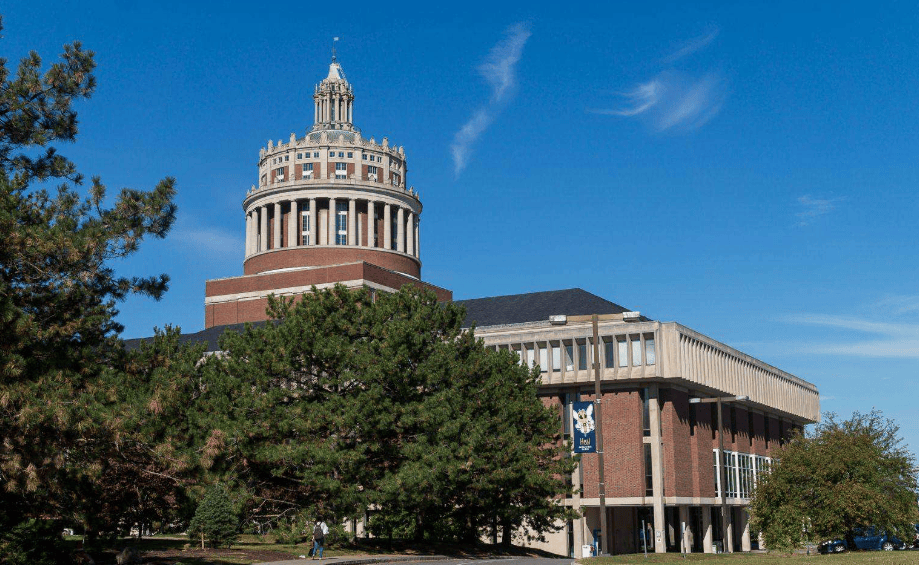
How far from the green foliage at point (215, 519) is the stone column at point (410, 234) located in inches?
2748

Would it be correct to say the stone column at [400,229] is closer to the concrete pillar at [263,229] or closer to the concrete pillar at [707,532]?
the concrete pillar at [263,229]

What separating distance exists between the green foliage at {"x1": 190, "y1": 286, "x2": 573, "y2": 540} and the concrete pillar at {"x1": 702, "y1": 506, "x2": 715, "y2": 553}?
30.1m

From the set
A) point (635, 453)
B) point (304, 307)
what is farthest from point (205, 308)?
point (304, 307)

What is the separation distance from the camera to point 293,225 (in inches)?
4060

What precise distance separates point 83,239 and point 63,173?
10.0 ft

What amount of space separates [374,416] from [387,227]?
6287cm

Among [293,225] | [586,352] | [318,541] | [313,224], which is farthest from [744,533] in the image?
[318,541]

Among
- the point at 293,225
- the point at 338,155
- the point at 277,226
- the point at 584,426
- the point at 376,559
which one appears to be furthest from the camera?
the point at 338,155

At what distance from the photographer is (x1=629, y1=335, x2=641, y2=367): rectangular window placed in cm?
7088

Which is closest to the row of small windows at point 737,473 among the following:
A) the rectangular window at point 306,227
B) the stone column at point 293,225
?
the rectangular window at point 306,227

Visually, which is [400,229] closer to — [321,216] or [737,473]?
[321,216]

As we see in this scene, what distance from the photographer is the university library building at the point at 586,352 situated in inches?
2778

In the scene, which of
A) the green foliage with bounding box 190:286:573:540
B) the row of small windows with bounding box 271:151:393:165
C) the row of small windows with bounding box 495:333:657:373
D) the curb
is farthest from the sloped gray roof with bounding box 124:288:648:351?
the curb

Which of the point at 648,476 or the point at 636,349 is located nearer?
the point at 648,476
